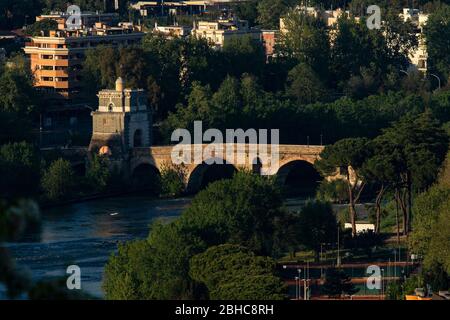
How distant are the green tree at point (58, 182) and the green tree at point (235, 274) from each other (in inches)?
652

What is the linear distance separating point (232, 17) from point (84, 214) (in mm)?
35672

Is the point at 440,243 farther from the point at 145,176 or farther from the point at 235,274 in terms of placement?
the point at 145,176

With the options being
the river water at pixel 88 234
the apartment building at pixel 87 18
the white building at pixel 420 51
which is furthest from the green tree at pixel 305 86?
the river water at pixel 88 234

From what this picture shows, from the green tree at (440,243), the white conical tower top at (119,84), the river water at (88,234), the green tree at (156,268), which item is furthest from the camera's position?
the white conical tower top at (119,84)

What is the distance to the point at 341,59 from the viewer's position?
242ft

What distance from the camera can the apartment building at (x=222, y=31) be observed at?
75.6m

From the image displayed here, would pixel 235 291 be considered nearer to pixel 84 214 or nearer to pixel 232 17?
pixel 84 214

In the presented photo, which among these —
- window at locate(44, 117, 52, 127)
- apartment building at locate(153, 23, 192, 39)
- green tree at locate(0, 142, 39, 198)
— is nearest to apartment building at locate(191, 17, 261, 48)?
apartment building at locate(153, 23, 192, 39)

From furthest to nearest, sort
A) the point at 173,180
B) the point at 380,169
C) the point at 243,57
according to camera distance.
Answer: the point at 243,57 → the point at 173,180 → the point at 380,169

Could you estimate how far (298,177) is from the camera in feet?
182

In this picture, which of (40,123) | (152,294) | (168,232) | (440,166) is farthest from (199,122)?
(152,294)

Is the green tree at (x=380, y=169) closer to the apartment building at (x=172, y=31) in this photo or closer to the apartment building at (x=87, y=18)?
the apartment building at (x=172, y=31)

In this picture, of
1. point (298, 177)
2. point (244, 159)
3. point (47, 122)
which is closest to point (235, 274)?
point (244, 159)

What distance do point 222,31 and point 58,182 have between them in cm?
2488
